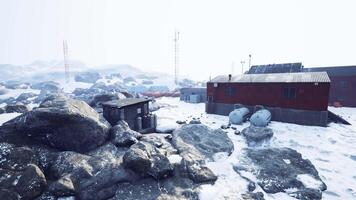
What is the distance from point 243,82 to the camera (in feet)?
78.7

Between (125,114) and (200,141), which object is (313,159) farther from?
(125,114)

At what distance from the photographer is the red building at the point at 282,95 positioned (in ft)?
65.6

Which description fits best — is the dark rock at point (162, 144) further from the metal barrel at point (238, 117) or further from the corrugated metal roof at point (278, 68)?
the corrugated metal roof at point (278, 68)

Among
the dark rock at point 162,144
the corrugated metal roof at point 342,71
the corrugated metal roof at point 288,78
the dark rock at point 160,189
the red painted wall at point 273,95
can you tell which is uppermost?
the corrugated metal roof at point 342,71

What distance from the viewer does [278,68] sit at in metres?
38.3

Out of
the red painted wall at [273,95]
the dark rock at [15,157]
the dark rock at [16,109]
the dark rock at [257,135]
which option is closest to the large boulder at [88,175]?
the dark rock at [15,157]

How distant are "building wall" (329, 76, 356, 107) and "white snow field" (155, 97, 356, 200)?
1671cm

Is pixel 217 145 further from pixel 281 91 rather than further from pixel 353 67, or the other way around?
pixel 353 67

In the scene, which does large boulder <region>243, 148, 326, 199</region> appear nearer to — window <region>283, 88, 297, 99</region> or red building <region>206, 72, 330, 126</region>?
red building <region>206, 72, 330, 126</region>

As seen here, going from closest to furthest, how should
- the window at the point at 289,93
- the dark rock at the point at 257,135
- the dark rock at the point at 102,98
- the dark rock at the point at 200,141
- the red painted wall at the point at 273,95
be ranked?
the dark rock at the point at 200,141, the dark rock at the point at 257,135, the red painted wall at the point at 273,95, the window at the point at 289,93, the dark rock at the point at 102,98

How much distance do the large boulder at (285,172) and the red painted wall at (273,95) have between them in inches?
332

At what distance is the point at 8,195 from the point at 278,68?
40.7 metres

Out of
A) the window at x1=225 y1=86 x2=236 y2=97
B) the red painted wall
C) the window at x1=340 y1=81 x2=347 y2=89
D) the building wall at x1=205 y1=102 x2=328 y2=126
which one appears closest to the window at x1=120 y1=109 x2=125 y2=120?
the red painted wall

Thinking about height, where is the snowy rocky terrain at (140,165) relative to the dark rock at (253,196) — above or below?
above
